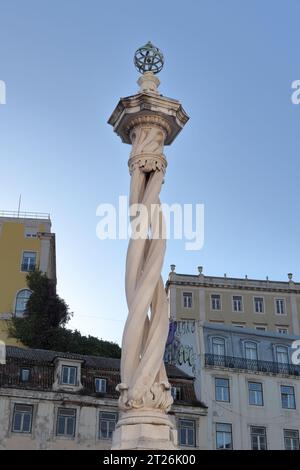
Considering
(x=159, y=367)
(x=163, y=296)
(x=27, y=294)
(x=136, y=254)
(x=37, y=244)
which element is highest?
(x=37, y=244)

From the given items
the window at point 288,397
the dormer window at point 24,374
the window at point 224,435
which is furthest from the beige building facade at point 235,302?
the dormer window at point 24,374

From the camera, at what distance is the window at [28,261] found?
1790 inches

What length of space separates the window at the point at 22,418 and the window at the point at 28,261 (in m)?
17.7

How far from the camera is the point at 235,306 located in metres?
60.2

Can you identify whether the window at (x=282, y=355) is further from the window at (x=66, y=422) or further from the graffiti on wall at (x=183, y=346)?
the window at (x=66, y=422)

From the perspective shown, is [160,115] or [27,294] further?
[27,294]

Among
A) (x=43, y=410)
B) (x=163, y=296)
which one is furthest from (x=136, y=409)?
(x=43, y=410)

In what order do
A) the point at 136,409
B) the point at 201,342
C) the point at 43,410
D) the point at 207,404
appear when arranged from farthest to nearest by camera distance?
the point at 201,342
the point at 207,404
the point at 43,410
the point at 136,409

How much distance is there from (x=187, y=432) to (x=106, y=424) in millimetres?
4445

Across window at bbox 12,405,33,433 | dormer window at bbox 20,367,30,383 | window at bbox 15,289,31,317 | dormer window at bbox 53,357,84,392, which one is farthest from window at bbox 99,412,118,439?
window at bbox 15,289,31,317

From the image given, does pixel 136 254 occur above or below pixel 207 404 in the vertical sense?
below

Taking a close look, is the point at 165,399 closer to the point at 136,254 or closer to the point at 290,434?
the point at 136,254

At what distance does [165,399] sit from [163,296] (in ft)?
4.70

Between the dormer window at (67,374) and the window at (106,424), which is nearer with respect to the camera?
the window at (106,424)
